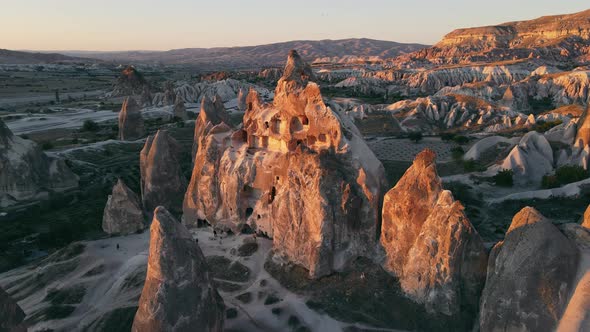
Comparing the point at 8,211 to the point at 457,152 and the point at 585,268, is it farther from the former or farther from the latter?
the point at 457,152

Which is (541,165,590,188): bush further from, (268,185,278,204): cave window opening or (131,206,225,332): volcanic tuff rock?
(131,206,225,332): volcanic tuff rock

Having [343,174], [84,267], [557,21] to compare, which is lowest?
[84,267]

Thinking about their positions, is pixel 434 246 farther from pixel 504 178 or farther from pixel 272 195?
pixel 504 178

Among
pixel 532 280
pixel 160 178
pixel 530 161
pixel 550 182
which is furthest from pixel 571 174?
pixel 160 178

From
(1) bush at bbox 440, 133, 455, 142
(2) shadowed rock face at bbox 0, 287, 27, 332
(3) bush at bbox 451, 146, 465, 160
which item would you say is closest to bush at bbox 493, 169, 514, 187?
(3) bush at bbox 451, 146, 465, 160

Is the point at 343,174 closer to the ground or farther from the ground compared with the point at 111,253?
farther from the ground

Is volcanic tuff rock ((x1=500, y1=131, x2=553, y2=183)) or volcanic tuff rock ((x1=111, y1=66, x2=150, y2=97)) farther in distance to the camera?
volcanic tuff rock ((x1=111, y1=66, x2=150, y2=97))

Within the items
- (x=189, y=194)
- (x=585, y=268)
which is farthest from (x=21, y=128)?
(x=585, y=268)

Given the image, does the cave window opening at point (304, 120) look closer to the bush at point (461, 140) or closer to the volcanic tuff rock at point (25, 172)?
the volcanic tuff rock at point (25, 172)
